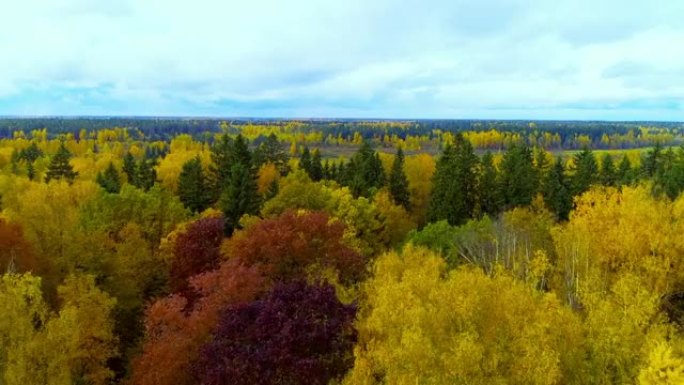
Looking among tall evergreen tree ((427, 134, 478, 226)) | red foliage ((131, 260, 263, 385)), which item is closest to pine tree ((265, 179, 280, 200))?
tall evergreen tree ((427, 134, 478, 226))

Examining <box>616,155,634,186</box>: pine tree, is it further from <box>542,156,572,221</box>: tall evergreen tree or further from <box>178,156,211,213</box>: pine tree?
<box>178,156,211,213</box>: pine tree

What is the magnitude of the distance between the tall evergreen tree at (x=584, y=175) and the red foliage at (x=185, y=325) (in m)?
51.2

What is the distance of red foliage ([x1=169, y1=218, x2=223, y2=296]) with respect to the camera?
38562 millimetres

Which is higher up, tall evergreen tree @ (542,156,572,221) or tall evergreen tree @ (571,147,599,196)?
tall evergreen tree @ (571,147,599,196)

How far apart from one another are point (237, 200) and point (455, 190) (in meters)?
22.8

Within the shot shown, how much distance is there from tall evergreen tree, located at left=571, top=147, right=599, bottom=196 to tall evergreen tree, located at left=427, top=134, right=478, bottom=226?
12472 millimetres

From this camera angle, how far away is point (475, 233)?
41.4 m

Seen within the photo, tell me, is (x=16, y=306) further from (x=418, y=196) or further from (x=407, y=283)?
(x=418, y=196)

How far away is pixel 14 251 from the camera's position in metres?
34.4

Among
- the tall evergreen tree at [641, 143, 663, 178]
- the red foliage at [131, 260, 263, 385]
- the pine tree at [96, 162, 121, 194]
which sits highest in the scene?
the tall evergreen tree at [641, 143, 663, 178]

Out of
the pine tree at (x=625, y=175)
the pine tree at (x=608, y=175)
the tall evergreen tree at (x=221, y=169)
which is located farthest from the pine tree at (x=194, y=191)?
the pine tree at (x=608, y=175)

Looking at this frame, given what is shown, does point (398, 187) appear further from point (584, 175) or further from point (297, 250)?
point (297, 250)

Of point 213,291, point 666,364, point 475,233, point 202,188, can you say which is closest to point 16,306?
point 213,291

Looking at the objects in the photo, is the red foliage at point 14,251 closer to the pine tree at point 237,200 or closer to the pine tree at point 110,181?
the pine tree at point 237,200
